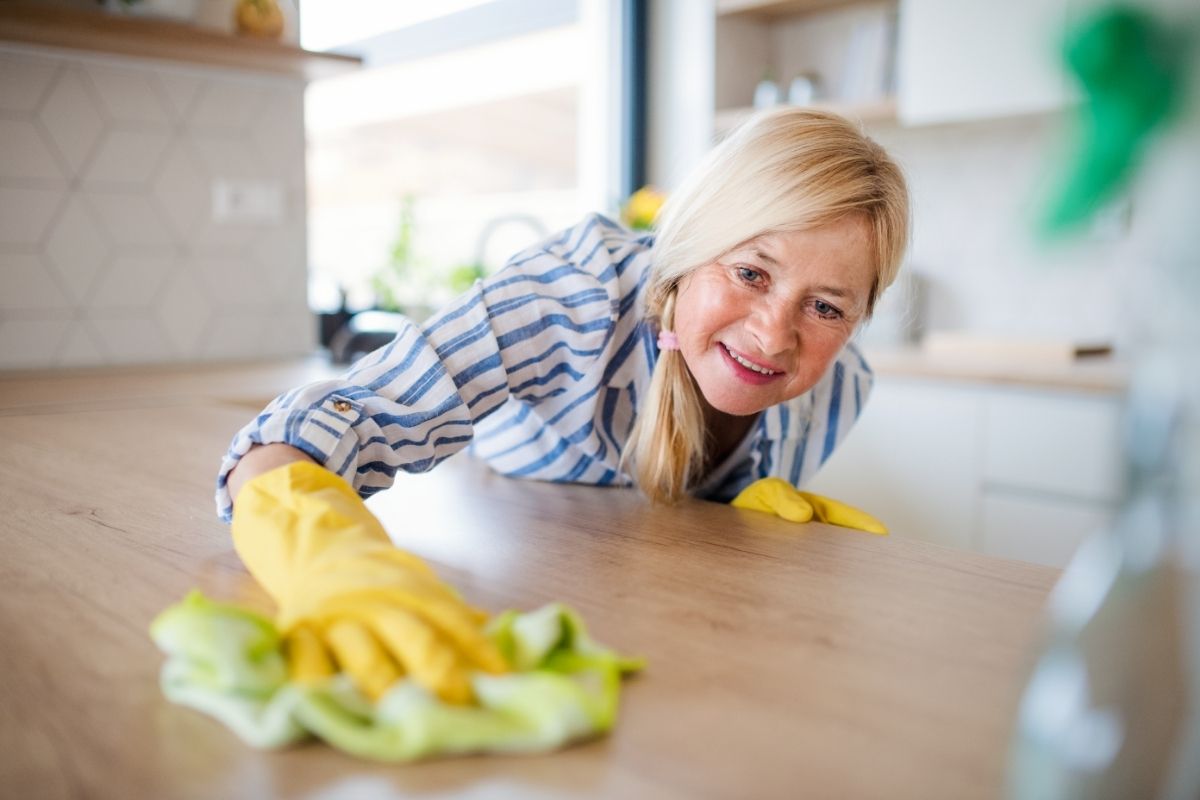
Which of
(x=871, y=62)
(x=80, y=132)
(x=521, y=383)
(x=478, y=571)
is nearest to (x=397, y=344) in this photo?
(x=521, y=383)

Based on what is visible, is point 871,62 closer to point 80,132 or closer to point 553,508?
point 80,132

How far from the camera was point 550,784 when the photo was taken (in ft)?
1.65

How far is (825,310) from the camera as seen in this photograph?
3.76 feet

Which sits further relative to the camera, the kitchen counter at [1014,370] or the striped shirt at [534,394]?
the kitchen counter at [1014,370]

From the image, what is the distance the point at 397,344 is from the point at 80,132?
5.21ft

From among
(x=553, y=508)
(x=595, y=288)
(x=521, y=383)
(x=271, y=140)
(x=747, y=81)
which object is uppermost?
(x=747, y=81)

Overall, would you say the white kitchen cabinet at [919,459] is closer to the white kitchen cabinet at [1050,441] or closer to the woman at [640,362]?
the white kitchen cabinet at [1050,441]

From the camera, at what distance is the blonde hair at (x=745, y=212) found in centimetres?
108

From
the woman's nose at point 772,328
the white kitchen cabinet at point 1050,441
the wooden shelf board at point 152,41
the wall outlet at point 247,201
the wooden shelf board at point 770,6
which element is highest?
the wooden shelf board at point 770,6

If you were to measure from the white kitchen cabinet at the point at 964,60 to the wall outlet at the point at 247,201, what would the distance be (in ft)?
5.28

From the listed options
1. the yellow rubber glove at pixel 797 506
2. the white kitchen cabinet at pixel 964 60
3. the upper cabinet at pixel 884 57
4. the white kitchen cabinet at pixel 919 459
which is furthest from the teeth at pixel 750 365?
the white kitchen cabinet at pixel 964 60

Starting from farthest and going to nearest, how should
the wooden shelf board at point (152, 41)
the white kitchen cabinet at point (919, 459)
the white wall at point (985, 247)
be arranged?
the white wall at point (985, 247)
the white kitchen cabinet at point (919, 459)
the wooden shelf board at point (152, 41)

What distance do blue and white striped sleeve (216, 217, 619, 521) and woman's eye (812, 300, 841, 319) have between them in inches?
9.7

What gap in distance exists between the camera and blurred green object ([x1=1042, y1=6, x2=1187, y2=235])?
25 centimetres
